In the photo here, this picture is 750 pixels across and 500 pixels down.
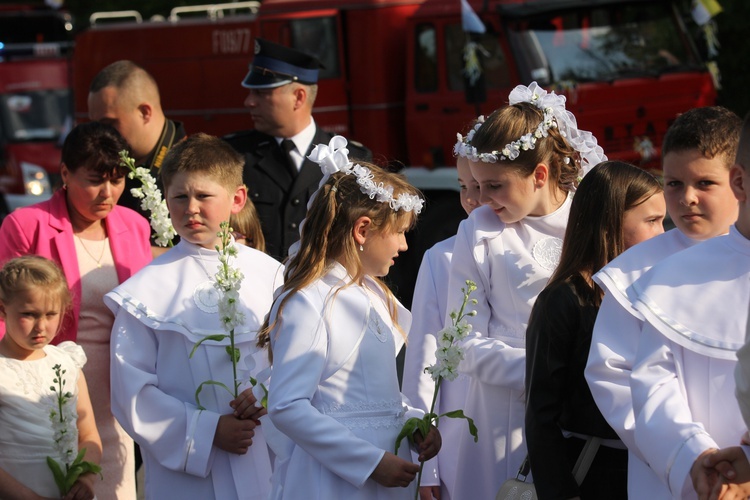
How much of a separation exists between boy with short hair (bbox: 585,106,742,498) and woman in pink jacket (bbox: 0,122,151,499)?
229cm

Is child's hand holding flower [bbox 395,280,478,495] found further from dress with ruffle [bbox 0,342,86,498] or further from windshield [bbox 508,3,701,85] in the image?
windshield [bbox 508,3,701,85]

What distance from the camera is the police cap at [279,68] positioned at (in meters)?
6.34

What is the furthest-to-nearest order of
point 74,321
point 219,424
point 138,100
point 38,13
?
1. point 38,13
2. point 138,100
3. point 74,321
4. point 219,424

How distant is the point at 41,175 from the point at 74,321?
38.9 ft

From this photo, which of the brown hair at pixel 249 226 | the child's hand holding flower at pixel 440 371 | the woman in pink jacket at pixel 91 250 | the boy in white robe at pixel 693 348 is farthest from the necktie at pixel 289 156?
the boy in white robe at pixel 693 348

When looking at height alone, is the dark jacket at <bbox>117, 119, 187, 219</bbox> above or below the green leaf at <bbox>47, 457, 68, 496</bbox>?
above

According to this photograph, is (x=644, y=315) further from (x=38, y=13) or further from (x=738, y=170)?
(x=38, y=13)

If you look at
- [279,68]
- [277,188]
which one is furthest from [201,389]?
[279,68]

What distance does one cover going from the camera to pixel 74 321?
14.8ft

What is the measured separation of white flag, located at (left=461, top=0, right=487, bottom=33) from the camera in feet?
32.1

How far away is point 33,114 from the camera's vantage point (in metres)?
16.6

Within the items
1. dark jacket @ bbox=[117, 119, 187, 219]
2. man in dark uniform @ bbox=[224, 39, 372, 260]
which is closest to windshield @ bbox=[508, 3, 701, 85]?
man in dark uniform @ bbox=[224, 39, 372, 260]

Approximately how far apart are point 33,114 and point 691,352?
15.0 metres

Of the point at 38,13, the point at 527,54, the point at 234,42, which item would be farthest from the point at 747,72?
the point at 38,13
